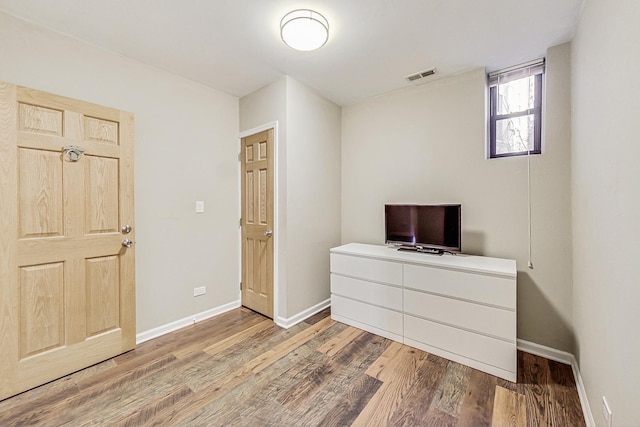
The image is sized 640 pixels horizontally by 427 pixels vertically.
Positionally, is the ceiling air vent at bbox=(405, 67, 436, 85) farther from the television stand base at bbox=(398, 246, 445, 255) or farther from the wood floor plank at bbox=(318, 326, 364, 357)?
the wood floor plank at bbox=(318, 326, 364, 357)

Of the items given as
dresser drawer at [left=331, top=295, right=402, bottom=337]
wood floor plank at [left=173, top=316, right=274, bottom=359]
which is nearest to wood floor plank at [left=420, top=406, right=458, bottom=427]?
dresser drawer at [left=331, top=295, right=402, bottom=337]

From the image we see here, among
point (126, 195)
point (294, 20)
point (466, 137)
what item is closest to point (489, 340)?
point (466, 137)

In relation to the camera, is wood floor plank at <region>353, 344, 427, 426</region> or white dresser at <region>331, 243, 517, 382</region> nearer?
wood floor plank at <region>353, 344, 427, 426</region>

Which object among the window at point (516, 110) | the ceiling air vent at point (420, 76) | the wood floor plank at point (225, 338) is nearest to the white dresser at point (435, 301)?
the wood floor plank at point (225, 338)

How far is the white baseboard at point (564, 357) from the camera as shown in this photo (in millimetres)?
1557

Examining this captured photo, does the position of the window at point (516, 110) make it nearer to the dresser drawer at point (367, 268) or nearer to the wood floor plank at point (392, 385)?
the dresser drawer at point (367, 268)

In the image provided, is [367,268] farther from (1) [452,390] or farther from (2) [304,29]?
(2) [304,29]

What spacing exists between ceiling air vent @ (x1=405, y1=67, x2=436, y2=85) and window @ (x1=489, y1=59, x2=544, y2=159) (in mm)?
582

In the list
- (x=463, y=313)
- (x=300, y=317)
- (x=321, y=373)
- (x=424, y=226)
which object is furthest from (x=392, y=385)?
(x=424, y=226)

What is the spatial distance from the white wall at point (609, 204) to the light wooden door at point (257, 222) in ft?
8.05

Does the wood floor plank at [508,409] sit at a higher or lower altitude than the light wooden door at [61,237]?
lower

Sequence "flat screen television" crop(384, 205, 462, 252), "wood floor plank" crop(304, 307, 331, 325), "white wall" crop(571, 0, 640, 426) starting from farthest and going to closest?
"wood floor plank" crop(304, 307, 331, 325) < "flat screen television" crop(384, 205, 462, 252) < "white wall" crop(571, 0, 640, 426)

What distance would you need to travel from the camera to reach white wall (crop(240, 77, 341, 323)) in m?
2.71

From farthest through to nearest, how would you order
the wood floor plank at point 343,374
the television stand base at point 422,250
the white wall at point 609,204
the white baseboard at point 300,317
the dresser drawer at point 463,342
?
1. the white baseboard at point 300,317
2. the television stand base at point 422,250
3. the dresser drawer at point 463,342
4. the wood floor plank at point 343,374
5. the white wall at point 609,204
